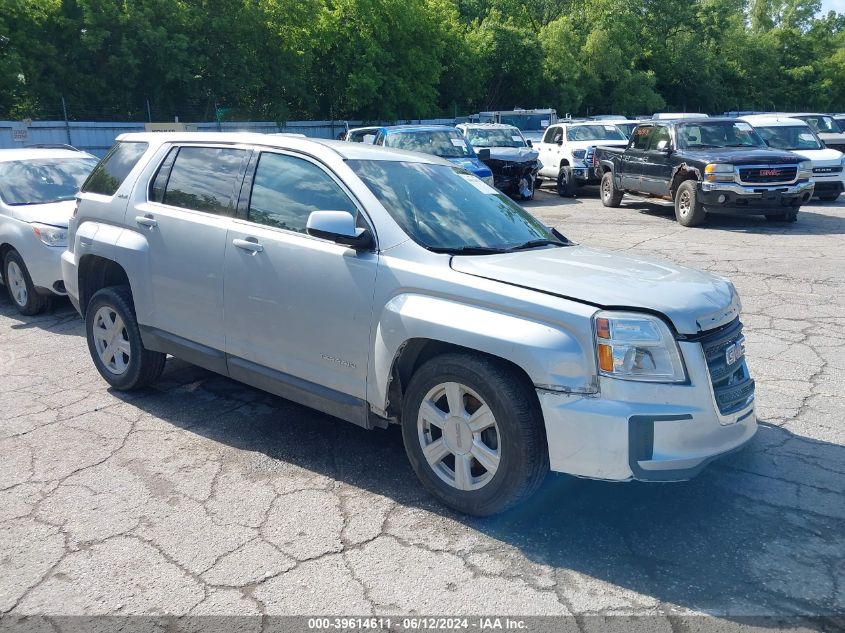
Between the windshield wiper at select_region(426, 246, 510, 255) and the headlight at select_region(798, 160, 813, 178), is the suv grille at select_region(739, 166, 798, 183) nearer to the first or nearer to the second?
the headlight at select_region(798, 160, 813, 178)

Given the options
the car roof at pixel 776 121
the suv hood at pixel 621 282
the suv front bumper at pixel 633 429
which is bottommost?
the suv front bumper at pixel 633 429

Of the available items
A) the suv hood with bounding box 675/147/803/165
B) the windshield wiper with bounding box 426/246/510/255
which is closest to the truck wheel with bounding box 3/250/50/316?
the windshield wiper with bounding box 426/246/510/255

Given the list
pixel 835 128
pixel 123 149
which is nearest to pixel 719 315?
pixel 123 149

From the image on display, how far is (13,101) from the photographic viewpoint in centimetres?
2230

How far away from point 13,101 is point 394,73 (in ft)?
47.2

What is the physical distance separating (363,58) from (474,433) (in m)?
28.2

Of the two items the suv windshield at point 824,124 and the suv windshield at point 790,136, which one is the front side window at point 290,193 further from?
the suv windshield at point 824,124

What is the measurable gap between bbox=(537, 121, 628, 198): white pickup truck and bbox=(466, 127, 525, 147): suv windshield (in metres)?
1.36

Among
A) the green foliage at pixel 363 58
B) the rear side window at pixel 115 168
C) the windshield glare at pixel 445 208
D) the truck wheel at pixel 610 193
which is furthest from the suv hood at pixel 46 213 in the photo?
the green foliage at pixel 363 58

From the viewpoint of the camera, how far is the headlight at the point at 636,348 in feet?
11.5

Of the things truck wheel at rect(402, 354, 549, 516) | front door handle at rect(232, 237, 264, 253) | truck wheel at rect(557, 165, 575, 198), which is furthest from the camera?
truck wheel at rect(557, 165, 575, 198)

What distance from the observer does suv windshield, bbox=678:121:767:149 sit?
47.8 ft

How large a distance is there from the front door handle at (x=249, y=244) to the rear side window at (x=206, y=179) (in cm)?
29

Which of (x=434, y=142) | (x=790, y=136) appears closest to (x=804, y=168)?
(x=790, y=136)
